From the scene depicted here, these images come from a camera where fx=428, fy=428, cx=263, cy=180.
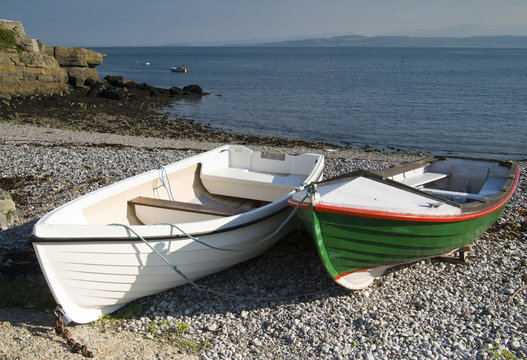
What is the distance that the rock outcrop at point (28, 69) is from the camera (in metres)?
28.2

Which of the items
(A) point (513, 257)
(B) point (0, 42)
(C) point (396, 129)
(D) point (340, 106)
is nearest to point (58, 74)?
(B) point (0, 42)

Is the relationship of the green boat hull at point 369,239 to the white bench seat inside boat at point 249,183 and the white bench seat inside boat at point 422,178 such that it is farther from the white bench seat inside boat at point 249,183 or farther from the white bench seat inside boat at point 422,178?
the white bench seat inside boat at point 422,178

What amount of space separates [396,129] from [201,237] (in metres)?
21.8

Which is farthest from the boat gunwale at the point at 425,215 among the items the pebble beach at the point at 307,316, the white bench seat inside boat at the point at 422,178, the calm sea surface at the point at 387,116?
the calm sea surface at the point at 387,116

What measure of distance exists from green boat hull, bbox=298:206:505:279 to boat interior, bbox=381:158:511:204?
8.14 feet

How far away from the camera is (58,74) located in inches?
1250

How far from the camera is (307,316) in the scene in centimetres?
533

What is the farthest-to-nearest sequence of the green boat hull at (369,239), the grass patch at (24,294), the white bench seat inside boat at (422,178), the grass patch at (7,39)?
the grass patch at (7,39)
the white bench seat inside boat at (422,178)
the grass patch at (24,294)
the green boat hull at (369,239)

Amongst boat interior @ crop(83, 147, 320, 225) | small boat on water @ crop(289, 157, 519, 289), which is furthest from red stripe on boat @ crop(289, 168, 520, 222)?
boat interior @ crop(83, 147, 320, 225)

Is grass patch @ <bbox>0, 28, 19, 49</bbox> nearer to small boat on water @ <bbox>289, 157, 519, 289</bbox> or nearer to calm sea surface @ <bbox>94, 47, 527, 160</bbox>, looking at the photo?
calm sea surface @ <bbox>94, 47, 527, 160</bbox>

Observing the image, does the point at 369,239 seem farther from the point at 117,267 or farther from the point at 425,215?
the point at 117,267

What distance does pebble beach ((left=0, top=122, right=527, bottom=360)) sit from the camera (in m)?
4.70

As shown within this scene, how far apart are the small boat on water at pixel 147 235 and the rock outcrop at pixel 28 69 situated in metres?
25.4

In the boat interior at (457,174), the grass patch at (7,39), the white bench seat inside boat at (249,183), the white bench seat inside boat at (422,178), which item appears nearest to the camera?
the white bench seat inside boat at (249,183)
